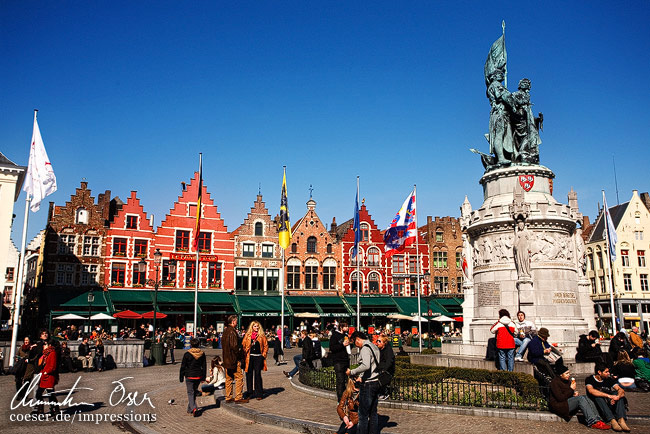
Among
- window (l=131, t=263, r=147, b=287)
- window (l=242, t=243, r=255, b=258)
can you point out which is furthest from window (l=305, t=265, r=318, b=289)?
window (l=131, t=263, r=147, b=287)

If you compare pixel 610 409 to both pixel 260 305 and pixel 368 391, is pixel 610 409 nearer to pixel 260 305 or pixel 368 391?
pixel 368 391

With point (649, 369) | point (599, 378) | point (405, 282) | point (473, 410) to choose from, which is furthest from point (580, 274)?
point (405, 282)

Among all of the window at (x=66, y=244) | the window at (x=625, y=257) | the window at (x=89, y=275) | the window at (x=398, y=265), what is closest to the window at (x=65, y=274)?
the window at (x=89, y=275)

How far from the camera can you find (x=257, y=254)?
2003 inches

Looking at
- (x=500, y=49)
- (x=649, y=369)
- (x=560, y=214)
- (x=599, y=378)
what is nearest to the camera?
(x=599, y=378)

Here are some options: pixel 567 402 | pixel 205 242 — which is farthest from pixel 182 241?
pixel 567 402

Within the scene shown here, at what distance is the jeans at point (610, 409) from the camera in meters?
9.95

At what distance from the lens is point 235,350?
41.6 feet

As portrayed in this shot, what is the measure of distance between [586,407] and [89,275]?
42.3 metres

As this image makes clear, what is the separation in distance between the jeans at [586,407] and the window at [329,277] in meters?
42.8

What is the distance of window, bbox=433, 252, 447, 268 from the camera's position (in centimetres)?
5697

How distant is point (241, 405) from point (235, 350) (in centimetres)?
126

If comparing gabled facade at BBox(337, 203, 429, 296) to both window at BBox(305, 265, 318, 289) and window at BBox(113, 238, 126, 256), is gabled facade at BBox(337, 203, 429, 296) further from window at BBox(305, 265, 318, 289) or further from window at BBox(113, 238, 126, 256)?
window at BBox(113, 238, 126, 256)

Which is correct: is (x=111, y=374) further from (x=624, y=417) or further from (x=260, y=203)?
(x=260, y=203)
